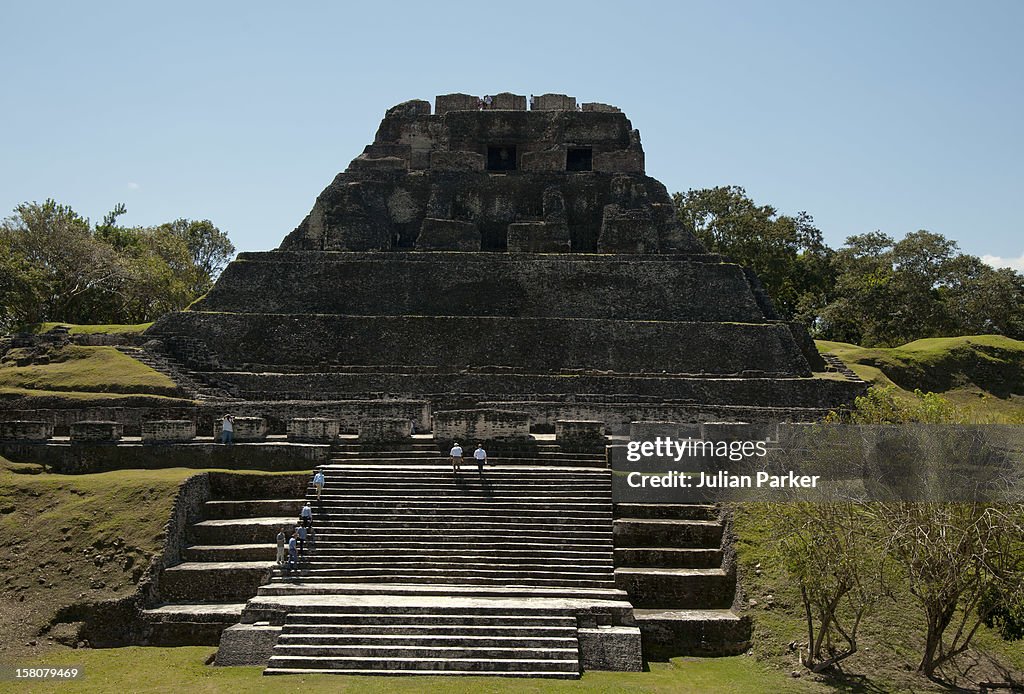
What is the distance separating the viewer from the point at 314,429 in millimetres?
17062

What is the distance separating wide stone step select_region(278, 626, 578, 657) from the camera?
11.8 meters

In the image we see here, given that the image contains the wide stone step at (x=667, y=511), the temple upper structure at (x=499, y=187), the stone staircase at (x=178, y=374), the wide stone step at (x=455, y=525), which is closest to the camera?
the wide stone step at (x=455, y=525)

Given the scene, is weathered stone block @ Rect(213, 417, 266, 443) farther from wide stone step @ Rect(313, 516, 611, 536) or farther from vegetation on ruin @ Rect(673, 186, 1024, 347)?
vegetation on ruin @ Rect(673, 186, 1024, 347)

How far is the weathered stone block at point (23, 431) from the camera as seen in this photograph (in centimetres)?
1670

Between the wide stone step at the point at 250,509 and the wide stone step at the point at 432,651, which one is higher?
the wide stone step at the point at 250,509

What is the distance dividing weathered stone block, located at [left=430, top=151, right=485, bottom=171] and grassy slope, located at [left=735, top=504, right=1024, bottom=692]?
2198 cm

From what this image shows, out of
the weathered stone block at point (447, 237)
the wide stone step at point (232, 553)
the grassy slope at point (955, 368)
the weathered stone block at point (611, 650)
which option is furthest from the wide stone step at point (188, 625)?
the grassy slope at point (955, 368)

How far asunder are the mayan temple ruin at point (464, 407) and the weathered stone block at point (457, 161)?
0.37 feet

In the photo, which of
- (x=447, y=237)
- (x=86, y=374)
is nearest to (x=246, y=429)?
(x=86, y=374)

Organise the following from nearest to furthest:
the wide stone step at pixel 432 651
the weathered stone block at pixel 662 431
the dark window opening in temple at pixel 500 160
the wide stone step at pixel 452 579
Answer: the wide stone step at pixel 432 651, the wide stone step at pixel 452 579, the weathered stone block at pixel 662 431, the dark window opening in temple at pixel 500 160

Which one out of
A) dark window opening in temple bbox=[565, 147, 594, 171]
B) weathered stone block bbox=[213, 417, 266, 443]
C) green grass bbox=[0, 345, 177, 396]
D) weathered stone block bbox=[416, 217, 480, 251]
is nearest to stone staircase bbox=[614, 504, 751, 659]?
weathered stone block bbox=[213, 417, 266, 443]

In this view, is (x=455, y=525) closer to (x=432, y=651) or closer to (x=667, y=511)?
(x=432, y=651)

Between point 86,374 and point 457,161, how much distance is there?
603 inches

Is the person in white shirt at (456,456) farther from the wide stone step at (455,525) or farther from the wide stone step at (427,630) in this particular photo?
the wide stone step at (427,630)
